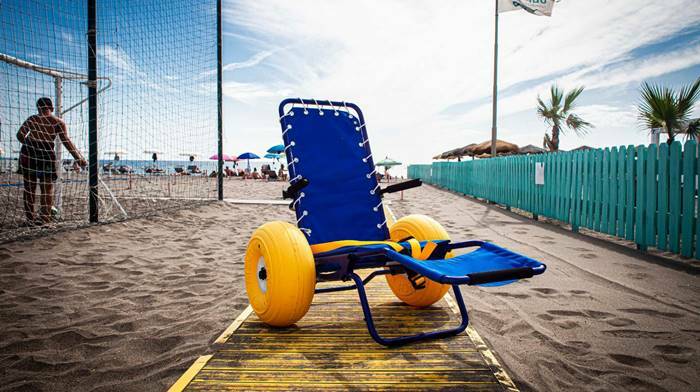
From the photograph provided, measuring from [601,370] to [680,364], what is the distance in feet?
1.60

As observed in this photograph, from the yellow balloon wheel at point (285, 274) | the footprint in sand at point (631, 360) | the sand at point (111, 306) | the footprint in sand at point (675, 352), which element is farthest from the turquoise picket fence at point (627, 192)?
the sand at point (111, 306)

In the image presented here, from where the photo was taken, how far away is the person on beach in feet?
18.2

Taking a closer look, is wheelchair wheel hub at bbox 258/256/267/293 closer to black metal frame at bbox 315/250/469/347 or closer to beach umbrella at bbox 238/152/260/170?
black metal frame at bbox 315/250/469/347

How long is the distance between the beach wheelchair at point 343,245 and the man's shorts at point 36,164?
499 centimetres

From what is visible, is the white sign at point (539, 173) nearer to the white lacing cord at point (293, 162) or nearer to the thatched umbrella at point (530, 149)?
the white lacing cord at point (293, 162)

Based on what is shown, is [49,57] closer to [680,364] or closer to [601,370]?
[601,370]

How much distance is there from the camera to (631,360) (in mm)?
2018

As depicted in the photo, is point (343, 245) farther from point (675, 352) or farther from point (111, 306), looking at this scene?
point (675, 352)

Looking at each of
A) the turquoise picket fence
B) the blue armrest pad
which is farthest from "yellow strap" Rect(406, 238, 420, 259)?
the turquoise picket fence

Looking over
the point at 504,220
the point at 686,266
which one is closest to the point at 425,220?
the point at 686,266

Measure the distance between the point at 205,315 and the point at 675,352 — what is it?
3062mm

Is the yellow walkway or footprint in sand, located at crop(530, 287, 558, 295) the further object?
footprint in sand, located at crop(530, 287, 558, 295)

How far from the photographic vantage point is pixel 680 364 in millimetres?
1979

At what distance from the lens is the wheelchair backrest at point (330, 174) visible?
282 cm
